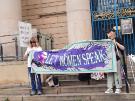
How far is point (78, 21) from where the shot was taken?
655 inches

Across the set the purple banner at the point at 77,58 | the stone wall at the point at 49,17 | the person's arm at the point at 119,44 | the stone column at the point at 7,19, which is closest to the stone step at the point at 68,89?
the purple banner at the point at 77,58

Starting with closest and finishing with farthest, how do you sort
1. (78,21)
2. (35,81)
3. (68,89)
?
(68,89)
(35,81)
(78,21)

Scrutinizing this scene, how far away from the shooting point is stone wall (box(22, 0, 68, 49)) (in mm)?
18422

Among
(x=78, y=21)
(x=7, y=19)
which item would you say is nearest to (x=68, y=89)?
(x=78, y=21)

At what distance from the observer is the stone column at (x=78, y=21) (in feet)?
54.5

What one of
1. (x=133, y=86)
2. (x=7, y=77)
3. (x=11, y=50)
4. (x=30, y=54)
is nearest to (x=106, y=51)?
(x=133, y=86)

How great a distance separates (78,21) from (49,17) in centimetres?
254

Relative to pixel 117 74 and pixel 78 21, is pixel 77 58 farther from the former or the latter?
pixel 78 21

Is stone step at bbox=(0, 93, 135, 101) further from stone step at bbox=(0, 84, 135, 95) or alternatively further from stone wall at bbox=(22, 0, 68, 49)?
stone wall at bbox=(22, 0, 68, 49)

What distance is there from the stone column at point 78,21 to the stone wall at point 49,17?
1.56 meters

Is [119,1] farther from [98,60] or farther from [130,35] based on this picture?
[98,60]

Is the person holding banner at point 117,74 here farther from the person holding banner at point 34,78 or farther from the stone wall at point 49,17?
the stone wall at point 49,17

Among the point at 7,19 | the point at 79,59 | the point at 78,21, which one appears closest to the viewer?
the point at 79,59

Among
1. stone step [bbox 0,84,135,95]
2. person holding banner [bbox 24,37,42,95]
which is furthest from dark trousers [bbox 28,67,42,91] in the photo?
stone step [bbox 0,84,135,95]
